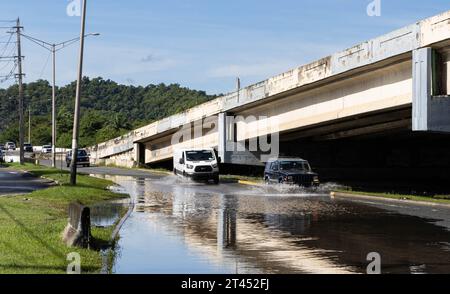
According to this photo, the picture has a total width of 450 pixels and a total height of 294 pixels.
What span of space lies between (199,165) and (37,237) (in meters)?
28.7

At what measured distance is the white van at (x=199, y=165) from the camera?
42188mm

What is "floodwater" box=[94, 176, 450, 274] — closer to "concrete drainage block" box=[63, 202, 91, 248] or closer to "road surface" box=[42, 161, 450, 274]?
"road surface" box=[42, 161, 450, 274]

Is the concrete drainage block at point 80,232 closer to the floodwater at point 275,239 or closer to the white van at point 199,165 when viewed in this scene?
the floodwater at point 275,239

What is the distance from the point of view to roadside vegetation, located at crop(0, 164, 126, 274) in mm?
10680

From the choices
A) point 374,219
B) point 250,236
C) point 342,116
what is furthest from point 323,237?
point 342,116

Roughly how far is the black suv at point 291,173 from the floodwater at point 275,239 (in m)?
8.00

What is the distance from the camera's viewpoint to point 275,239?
49.2 ft

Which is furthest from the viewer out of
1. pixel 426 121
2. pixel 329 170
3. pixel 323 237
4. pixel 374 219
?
pixel 329 170

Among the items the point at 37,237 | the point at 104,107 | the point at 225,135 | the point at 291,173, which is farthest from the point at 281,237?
the point at 104,107

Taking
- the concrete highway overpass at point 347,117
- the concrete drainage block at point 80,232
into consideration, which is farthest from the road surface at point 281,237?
the concrete highway overpass at point 347,117

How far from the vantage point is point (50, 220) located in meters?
17.1

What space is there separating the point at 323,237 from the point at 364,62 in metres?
16.9

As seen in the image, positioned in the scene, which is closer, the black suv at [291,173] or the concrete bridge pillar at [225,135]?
the black suv at [291,173]
